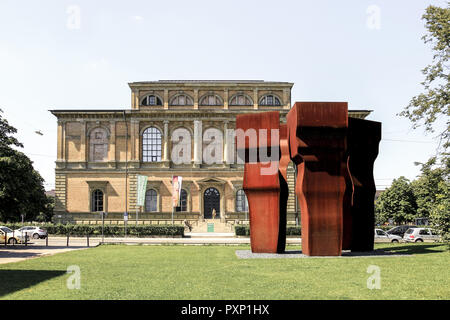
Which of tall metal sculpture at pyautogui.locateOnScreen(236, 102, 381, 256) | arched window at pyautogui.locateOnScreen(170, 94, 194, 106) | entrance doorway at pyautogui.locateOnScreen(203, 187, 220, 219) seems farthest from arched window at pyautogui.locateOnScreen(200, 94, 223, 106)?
tall metal sculpture at pyautogui.locateOnScreen(236, 102, 381, 256)

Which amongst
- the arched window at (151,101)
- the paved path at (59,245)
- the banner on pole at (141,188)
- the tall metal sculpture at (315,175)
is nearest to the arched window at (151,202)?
the banner on pole at (141,188)

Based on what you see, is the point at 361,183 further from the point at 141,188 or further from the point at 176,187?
the point at 141,188

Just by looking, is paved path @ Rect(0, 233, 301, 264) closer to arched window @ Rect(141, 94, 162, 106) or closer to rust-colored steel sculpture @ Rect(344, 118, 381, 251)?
rust-colored steel sculpture @ Rect(344, 118, 381, 251)

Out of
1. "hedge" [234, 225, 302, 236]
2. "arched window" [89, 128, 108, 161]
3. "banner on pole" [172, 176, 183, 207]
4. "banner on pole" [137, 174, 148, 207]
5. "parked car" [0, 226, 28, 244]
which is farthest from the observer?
"arched window" [89, 128, 108, 161]

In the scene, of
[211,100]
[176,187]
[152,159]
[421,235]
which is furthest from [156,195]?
[421,235]

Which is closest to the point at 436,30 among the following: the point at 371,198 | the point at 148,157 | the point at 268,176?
the point at 371,198

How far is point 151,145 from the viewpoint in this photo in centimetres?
5381

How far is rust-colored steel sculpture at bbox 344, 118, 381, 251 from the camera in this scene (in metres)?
22.1

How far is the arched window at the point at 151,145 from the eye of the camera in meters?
53.8

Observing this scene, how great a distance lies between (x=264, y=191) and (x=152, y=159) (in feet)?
113

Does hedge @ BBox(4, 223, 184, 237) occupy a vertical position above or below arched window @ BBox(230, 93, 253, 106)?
below

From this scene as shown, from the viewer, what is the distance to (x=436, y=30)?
24578 mm

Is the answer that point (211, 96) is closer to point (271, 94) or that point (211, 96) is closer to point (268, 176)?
point (271, 94)

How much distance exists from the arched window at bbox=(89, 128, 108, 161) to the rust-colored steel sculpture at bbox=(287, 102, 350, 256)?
37.5m
